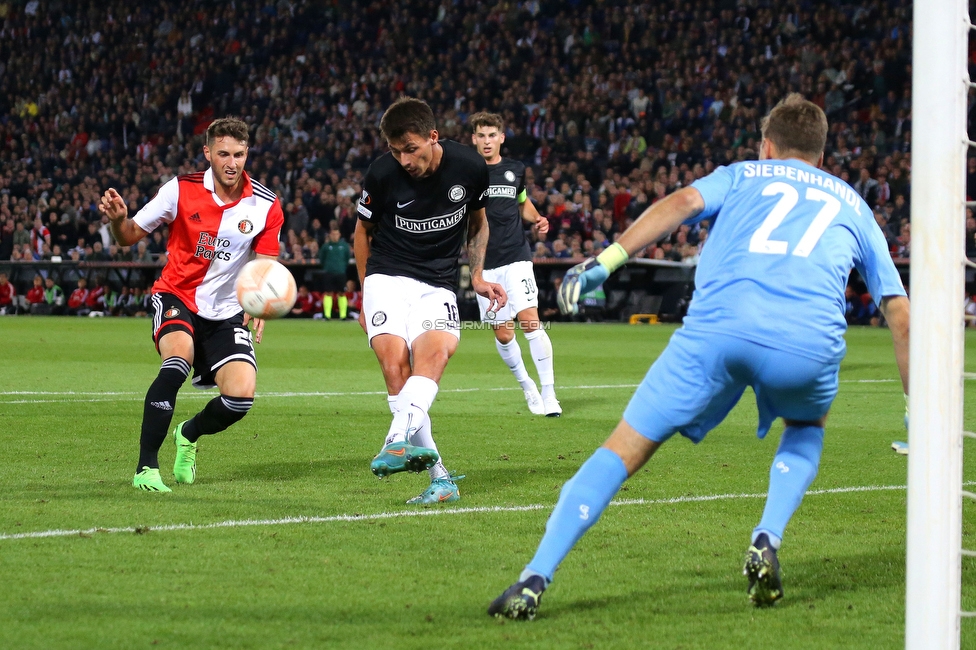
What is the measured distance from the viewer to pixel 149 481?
636 cm

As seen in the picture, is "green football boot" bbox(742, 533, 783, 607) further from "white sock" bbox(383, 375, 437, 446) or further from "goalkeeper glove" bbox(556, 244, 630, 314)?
"white sock" bbox(383, 375, 437, 446)

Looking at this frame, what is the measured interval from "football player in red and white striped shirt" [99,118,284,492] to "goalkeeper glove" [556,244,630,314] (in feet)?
10.5

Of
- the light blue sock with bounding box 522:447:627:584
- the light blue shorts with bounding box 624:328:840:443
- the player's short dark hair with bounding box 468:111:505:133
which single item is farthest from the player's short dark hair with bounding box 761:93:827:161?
the player's short dark hair with bounding box 468:111:505:133

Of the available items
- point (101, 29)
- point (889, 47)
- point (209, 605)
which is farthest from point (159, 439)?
point (101, 29)

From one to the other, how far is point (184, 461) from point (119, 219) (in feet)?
4.40

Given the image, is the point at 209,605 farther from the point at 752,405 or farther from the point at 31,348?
the point at 31,348

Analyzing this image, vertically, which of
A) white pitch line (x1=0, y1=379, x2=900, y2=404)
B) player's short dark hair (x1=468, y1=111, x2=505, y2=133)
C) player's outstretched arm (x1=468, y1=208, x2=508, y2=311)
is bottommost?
white pitch line (x1=0, y1=379, x2=900, y2=404)

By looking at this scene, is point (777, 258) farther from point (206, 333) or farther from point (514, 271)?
point (514, 271)

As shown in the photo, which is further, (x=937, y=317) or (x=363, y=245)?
(x=363, y=245)

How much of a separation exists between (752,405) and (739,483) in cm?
433

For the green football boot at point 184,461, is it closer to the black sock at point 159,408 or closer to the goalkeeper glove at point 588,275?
the black sock at point 159,408

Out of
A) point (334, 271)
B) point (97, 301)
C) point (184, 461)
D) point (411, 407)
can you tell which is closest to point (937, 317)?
point (411, 407)

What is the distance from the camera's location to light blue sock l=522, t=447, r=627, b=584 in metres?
3.96

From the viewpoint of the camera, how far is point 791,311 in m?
4.08
